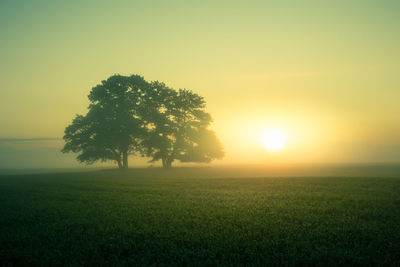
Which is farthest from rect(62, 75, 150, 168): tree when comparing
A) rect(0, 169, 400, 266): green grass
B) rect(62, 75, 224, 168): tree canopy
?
rect(0, 169, 400, 266): green grass

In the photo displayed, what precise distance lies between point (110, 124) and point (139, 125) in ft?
17.0

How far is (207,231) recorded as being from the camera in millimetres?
10461

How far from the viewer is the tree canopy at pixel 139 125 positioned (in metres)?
51.7

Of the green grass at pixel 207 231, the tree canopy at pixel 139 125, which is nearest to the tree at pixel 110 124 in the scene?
the tree canopy at pixel 139 125

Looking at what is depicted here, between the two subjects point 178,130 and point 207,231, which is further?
point 178,130

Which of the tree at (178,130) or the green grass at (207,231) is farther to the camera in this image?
the tree at (178,130)

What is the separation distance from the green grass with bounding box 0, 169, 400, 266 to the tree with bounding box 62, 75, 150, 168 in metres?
33.6

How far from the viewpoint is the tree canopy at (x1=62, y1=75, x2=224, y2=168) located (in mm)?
51719

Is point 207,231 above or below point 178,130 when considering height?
below

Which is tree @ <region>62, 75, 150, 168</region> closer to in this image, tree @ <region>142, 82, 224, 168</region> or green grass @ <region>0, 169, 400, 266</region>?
tree @ <region>142, 82, 224, 168</region>

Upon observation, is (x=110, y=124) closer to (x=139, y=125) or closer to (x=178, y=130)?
(x=139, y=125)

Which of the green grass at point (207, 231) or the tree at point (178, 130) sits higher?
the tree at point (178, 130)

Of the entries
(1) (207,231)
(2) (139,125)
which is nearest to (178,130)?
(2) (139,125)

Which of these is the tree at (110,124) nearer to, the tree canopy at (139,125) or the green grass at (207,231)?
the tree canopy at (139,125)
